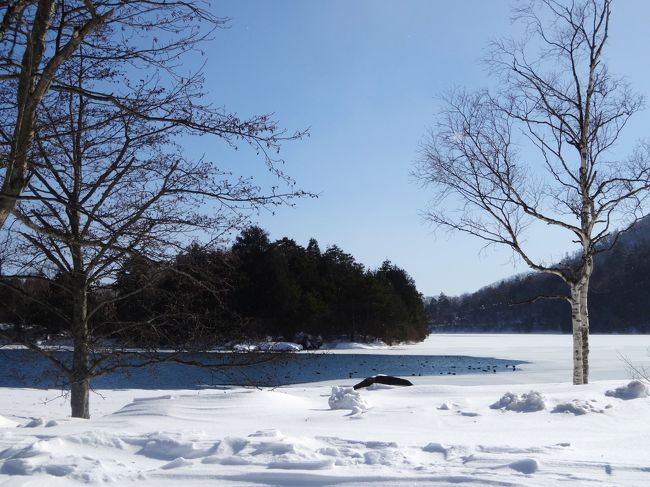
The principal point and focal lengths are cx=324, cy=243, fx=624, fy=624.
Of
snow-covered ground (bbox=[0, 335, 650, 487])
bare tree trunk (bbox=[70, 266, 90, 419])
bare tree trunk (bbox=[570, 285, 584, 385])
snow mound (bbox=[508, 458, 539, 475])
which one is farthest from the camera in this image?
bare tree trunk (bbox=[570, 285, 584, 385])

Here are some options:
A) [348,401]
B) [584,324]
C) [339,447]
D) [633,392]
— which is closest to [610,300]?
[584,324]

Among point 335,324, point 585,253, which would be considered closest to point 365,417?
point 585,253

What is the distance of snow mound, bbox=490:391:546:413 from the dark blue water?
2580 mm

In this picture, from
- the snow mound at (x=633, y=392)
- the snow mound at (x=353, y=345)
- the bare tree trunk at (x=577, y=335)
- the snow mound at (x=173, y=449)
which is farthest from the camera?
the snow mound at (x=353, y=345)

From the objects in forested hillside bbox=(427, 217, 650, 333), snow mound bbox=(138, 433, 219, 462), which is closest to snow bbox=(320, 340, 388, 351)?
forested hillside bbox=(427, 217, 650, 333)

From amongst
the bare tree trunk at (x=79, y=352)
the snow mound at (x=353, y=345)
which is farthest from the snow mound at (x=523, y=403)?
the snow mound at (x=353, y=345)

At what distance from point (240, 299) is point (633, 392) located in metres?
28.6

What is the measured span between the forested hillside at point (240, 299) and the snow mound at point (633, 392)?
5.21 meters

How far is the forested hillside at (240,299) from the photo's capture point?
25.6ft

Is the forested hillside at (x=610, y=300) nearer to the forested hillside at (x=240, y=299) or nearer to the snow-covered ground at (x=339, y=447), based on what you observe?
the forested hillside at (x=240, y=299)

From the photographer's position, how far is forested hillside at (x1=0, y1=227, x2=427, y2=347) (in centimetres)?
779

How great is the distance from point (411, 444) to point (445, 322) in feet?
556

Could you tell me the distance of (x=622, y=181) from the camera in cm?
1273

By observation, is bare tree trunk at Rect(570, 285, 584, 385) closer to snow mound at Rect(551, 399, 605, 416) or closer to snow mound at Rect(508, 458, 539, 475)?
snow mound at Rect(551, 399, 605, 416)
